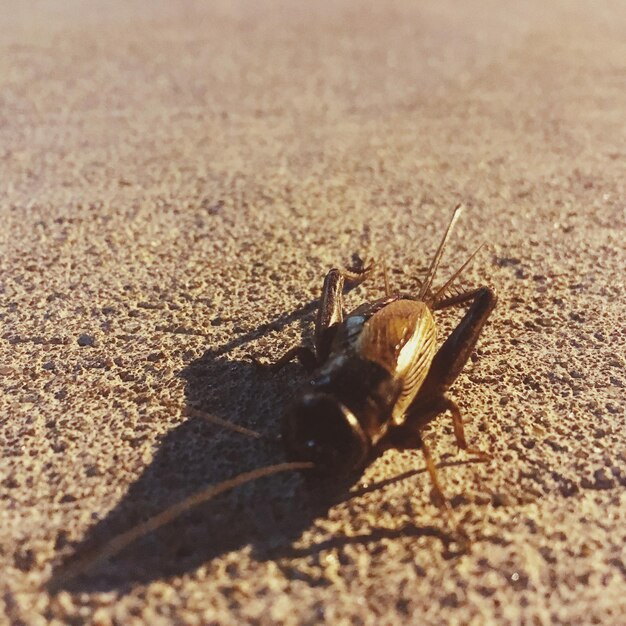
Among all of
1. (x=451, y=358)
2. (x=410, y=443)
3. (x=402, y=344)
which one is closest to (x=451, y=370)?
(x=451, y=358)

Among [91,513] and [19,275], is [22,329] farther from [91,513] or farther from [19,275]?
[91,513]

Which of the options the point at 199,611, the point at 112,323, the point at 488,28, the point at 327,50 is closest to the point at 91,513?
the point at 199,611

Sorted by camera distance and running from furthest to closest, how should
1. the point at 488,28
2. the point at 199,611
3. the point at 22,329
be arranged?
the point at 488,28, the point at 22,329, the point at 199,611

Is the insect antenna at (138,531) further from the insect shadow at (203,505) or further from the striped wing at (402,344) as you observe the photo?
the striped wing at (402,344)

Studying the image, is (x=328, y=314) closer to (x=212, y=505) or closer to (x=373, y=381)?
(x=373, y=381)

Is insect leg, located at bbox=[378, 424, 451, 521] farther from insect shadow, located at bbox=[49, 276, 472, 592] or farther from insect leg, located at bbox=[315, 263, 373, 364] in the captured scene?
insect leg, located at bbox=[315, 263, 373, 364]

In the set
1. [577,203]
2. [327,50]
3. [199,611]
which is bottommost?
[199,611]
